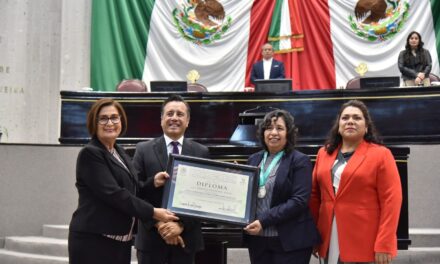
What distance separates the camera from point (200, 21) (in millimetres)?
12273

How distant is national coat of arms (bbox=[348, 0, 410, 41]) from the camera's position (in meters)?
11.7

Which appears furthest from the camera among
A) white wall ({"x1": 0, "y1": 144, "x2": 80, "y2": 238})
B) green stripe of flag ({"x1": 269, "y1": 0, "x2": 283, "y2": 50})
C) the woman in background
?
green stripe of flag ({"x1": 269, "y1": 0, "x2": 283, "y2": 50})

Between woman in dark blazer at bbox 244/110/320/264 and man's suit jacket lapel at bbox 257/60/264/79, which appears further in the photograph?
Answer: man's suit jacket lapel at bbox 257/60/264/79

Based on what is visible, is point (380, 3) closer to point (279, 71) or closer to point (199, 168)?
point (279, 71)

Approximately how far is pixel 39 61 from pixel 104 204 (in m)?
9.13

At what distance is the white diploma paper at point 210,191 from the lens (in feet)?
12.9

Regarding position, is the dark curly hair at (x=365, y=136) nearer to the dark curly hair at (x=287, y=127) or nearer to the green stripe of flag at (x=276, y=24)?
the dark curly hair at (x=287, y=127)

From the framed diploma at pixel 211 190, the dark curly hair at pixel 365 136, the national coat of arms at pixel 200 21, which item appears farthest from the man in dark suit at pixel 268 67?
the framed diploma at pixel 211 190

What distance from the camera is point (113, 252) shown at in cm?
379

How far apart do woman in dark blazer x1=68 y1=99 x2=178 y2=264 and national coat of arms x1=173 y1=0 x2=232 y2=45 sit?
8465mm

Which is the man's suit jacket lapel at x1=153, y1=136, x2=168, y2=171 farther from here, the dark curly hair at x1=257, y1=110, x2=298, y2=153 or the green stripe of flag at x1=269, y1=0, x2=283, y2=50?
the green stripe of flag at x1=269, y1=0, x2=283, y2=50

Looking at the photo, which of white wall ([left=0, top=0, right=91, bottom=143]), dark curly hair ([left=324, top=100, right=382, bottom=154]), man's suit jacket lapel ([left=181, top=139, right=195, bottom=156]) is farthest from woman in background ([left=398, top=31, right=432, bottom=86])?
man's suit jacket lapel ([left=181, top=139, right=195, bottom=156])

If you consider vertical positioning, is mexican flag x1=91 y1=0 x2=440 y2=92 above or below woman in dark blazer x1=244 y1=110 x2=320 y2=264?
above

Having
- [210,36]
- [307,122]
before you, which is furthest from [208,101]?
[210,36]
